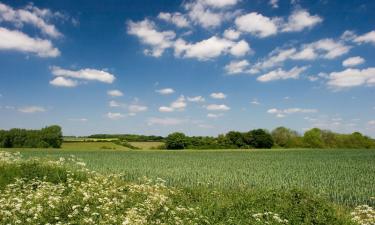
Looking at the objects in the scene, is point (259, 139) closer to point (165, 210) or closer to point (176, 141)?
point (176, 141)

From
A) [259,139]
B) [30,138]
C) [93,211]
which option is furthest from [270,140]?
[93,211]

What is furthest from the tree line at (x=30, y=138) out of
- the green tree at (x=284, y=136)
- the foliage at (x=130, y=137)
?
the green tree at (x=284, y=136)

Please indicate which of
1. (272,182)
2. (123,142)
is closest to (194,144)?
(123,142)

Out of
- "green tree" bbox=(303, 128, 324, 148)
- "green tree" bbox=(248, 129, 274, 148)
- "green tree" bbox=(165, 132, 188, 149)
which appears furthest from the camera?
"green tree" bbox=(303, 128, 324, 148)

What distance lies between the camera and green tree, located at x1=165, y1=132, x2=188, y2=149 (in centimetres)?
9700

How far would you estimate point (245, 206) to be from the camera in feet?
43.2

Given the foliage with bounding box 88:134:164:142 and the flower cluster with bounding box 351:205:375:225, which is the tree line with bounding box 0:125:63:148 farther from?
the flower cluster with bounding box 351:205:375:225

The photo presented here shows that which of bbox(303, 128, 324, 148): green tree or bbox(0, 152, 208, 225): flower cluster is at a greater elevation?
bbox(303, 128, 324, 148): green tree

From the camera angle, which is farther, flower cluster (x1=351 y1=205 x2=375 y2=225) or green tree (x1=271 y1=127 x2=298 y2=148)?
green tree (x1=271 y1=127 x2=298 y2=148)

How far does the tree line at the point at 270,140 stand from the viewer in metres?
97.9

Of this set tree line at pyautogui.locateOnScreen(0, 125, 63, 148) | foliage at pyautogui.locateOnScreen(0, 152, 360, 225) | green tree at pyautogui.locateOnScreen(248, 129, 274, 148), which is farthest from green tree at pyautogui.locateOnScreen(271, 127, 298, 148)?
foliage at pyautogui.locateOnScreen(0, 152, 360, 225)

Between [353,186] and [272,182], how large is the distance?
473 cm

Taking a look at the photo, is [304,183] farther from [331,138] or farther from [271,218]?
[331,138]

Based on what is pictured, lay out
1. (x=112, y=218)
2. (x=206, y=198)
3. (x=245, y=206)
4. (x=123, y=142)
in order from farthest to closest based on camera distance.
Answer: (x=123, y=142)
(x=206, y=198)
(x=245, y=206)
(x=112, y=218)
